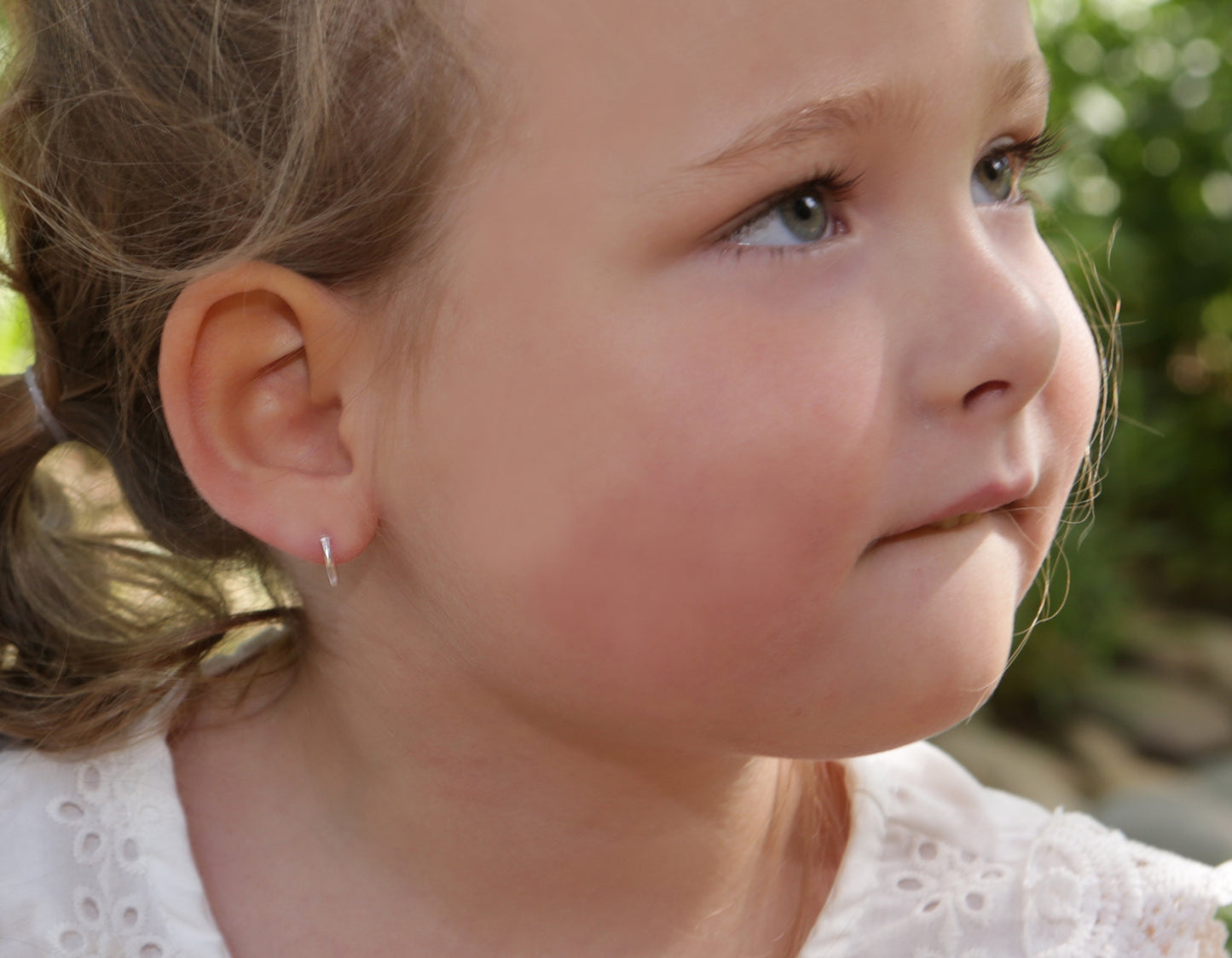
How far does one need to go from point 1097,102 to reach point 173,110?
301cm

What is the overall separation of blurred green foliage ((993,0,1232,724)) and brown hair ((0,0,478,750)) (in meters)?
2.51

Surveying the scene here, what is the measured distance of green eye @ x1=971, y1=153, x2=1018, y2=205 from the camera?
1.17 metres

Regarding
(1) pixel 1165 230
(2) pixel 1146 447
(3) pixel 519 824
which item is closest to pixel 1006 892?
(3) pixel 519 824

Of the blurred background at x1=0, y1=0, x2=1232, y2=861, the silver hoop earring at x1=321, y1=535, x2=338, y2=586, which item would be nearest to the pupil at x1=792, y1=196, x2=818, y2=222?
the silver hoop earring at x1=321, y1=535, x2=338, y2=586

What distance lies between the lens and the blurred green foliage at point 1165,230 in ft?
11.4

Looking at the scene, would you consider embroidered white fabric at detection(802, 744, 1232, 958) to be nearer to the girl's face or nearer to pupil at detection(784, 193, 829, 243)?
the girl's face

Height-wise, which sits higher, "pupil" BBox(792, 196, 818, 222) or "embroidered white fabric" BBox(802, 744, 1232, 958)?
"pupil" BBox(792, 196, 818, 222)

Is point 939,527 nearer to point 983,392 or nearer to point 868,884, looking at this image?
point 983,392

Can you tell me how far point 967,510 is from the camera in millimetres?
1039

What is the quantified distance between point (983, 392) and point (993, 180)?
0.27 metres

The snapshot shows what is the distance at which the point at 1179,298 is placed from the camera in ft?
12.2

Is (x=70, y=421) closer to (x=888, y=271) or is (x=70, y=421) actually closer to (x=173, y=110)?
(x=173, y=110)

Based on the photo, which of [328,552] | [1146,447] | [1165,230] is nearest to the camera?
[328,552]

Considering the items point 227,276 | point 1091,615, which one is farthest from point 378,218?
point 1091,615
